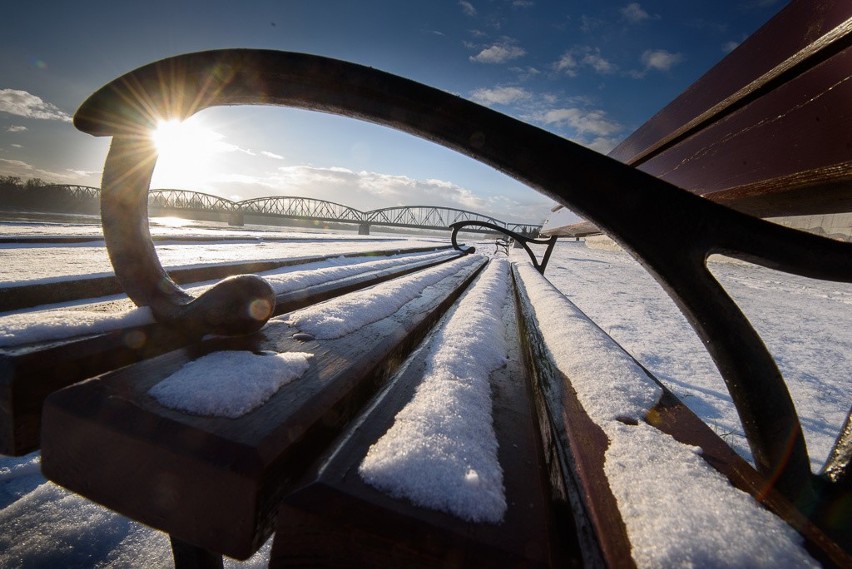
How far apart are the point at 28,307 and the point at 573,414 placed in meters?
1.19

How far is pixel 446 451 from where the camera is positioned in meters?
0.33

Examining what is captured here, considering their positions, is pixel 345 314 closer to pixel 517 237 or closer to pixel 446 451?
pixel 446 451

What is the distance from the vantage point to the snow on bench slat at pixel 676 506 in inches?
10.7

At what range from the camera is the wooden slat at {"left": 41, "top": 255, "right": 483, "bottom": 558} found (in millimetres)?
279

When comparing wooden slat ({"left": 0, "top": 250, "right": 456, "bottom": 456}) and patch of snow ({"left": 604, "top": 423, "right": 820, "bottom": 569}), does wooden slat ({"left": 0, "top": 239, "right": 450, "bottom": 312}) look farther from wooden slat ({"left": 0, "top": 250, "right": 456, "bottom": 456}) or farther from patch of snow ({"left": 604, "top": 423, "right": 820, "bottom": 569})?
patch of snow ({"left": 604, "top": 423, "right": 820, "bottom": 569})

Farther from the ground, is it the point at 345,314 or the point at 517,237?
the point at 517,237

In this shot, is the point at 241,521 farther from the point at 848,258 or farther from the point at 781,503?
the point at 848,258

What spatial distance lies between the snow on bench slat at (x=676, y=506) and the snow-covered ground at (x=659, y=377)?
818 millimetres

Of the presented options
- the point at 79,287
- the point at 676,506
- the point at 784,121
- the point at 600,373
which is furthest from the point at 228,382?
the point at 784,121

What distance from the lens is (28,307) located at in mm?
817

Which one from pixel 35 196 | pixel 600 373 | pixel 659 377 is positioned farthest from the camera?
pixel 35 196

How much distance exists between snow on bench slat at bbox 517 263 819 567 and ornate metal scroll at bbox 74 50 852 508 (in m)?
0.14

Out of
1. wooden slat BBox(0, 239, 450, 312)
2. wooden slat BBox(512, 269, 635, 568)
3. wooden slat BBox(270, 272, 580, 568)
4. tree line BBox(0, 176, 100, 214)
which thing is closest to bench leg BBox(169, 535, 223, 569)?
wooden slat BBox(270, 272, 580, 568)

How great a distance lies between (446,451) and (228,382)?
0.24m
